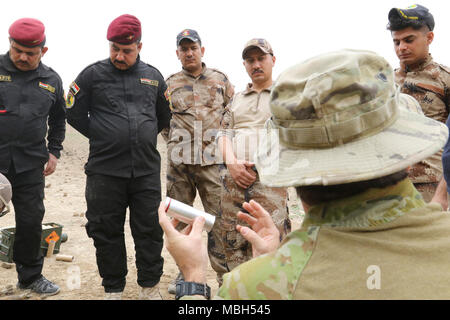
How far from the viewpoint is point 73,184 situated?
10117 mm

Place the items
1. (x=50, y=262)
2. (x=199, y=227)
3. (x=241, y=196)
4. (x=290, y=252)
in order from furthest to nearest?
(x=50, y=262), (x=241, y=196), (x=199, y=227), (x=290, y=252)

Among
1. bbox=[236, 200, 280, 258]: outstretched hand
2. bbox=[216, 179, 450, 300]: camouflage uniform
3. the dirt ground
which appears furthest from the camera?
the dirt ground

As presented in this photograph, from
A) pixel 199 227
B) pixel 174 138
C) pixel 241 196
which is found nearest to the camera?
pixel 199 227

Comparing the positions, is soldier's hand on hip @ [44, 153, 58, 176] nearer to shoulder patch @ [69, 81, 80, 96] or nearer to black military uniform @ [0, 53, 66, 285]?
black military uniform @ [0, 53, 66, 285]

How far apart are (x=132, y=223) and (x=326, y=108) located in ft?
9.10

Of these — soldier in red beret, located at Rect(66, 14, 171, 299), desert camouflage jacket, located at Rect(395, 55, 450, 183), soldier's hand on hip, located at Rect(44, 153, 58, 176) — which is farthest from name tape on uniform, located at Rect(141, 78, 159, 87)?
desert camouflage jacket, located at Rect(395, 55, 450, 183)

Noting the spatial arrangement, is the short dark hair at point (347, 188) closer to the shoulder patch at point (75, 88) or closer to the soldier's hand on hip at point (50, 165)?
the shoulder patch at point (75, 88)

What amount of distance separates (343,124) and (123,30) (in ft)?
9.09

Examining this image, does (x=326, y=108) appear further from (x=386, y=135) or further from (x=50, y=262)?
(x=50, y=262)

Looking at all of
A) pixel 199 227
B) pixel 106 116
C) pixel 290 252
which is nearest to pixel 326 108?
pixel 290 252

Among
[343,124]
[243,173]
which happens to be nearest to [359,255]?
[343,124]

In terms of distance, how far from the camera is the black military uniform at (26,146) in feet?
11.0

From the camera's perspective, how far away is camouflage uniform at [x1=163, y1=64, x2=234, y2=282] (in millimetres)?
3949

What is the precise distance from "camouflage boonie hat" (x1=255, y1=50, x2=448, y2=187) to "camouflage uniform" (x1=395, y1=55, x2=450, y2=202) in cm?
188
